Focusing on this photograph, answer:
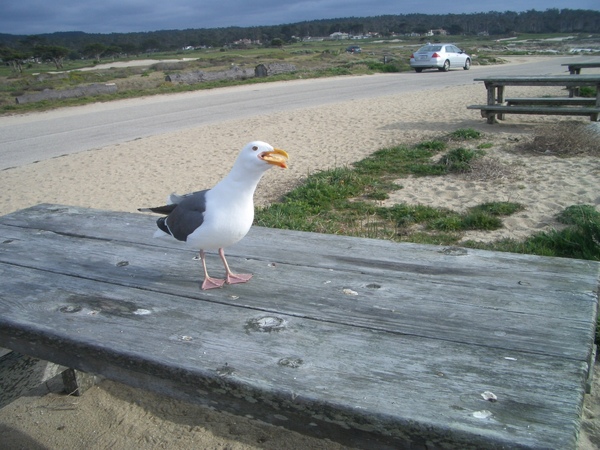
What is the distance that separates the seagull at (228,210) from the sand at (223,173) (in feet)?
4.46

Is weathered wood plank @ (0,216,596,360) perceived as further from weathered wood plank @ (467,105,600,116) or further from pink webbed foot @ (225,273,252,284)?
weathered wood plank @ (467,105,600,116)

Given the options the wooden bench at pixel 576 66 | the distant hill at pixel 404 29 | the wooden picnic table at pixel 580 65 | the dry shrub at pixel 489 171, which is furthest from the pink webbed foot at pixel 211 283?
the distant hill at pixel 404 29

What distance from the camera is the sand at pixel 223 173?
3098 mm

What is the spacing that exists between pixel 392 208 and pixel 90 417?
4.04 metres

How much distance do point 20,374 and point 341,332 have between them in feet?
7.93

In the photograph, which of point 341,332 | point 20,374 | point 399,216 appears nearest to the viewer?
point 341,332

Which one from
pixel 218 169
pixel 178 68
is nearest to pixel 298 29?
pixel 178 68

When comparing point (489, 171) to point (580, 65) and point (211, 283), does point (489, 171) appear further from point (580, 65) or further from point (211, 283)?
point (580, 65)

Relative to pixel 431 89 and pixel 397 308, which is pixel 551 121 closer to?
pixel 431 89

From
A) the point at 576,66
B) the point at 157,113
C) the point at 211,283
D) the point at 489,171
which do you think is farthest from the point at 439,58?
the point at 211,283

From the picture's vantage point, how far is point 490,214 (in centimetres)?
590

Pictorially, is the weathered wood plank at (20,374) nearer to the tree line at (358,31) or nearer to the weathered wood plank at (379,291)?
the weathered wood plank at (379,291)

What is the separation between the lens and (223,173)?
854 cm

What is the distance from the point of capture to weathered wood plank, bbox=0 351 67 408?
310 centimetres
